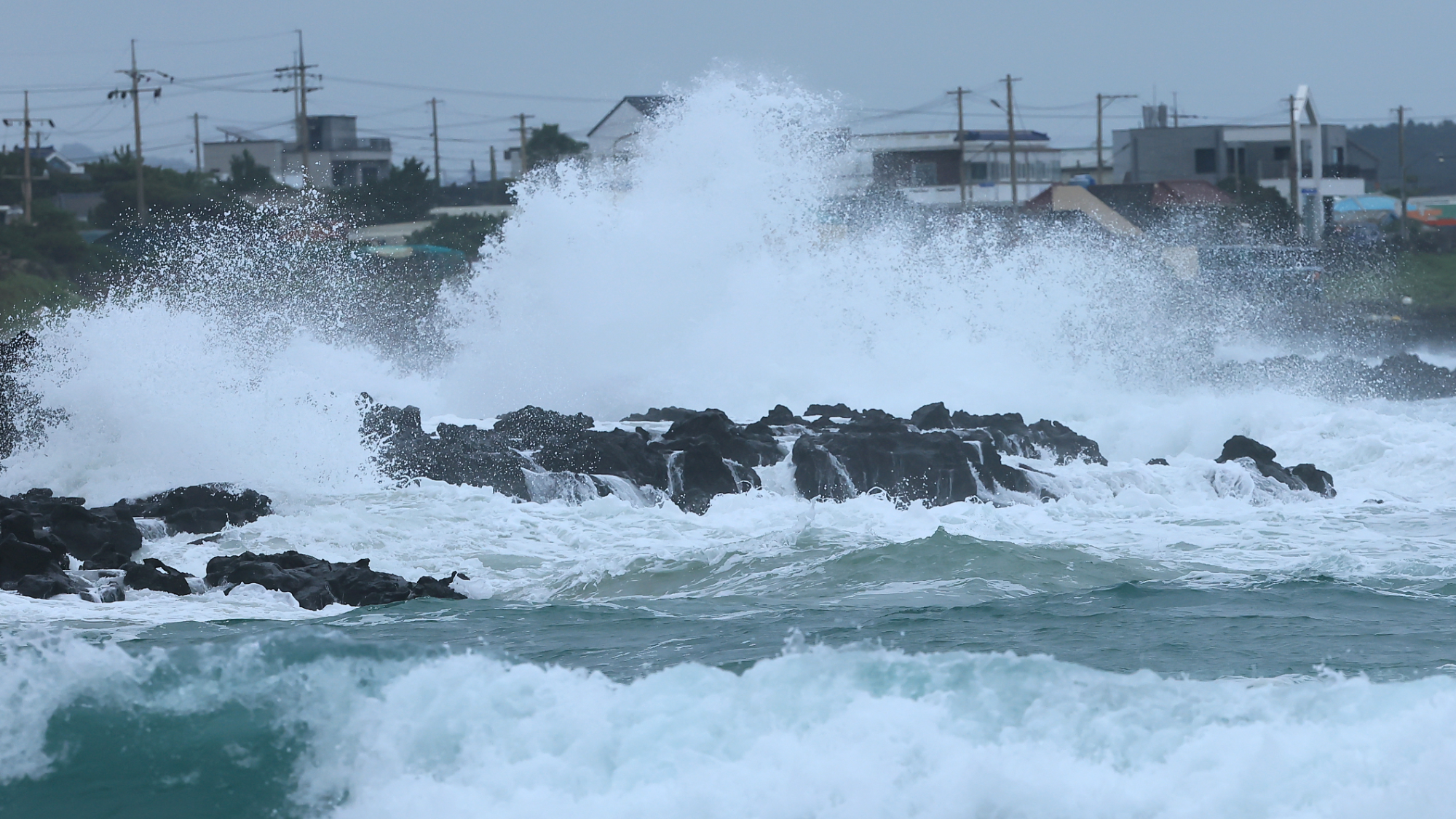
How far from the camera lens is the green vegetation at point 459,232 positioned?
44156mm

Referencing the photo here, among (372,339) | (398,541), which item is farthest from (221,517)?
(372,339)

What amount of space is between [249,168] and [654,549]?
139ft

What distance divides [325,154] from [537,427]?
4722 cm

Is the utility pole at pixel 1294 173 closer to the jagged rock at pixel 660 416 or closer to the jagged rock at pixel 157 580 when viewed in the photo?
the jagged rock at pixel 660 416

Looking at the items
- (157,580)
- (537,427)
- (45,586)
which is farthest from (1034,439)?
(45,586)

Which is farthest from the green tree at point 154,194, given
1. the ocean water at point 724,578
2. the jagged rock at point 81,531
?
the jagged rock at point 81,531

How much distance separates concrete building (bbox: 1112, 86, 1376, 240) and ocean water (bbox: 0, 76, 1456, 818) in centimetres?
3018

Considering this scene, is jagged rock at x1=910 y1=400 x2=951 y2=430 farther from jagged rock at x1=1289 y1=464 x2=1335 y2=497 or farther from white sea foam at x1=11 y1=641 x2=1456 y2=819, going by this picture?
white sea foam at x1=11 y1=641 x2=1456 y2=819

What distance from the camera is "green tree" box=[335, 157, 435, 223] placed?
5009cm

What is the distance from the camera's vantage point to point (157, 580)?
35.3 ft

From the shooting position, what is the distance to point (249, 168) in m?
51.0

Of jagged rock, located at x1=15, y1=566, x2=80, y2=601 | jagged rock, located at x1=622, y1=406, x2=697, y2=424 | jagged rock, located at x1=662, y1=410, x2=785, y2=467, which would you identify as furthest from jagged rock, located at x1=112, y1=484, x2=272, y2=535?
jagged rock, located at x1=622, y1=406, x2=697, y2=424

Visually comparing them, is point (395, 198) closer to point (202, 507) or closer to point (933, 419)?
point (933, 419)

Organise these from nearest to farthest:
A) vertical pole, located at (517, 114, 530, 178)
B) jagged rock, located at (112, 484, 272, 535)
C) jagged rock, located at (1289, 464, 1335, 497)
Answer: jagged rock, located at (112, 484, 272, 535) < jagged rock, located at (1289, 464, 1335, 497) < vertical pole, located at (517, 114, 530, 178)
